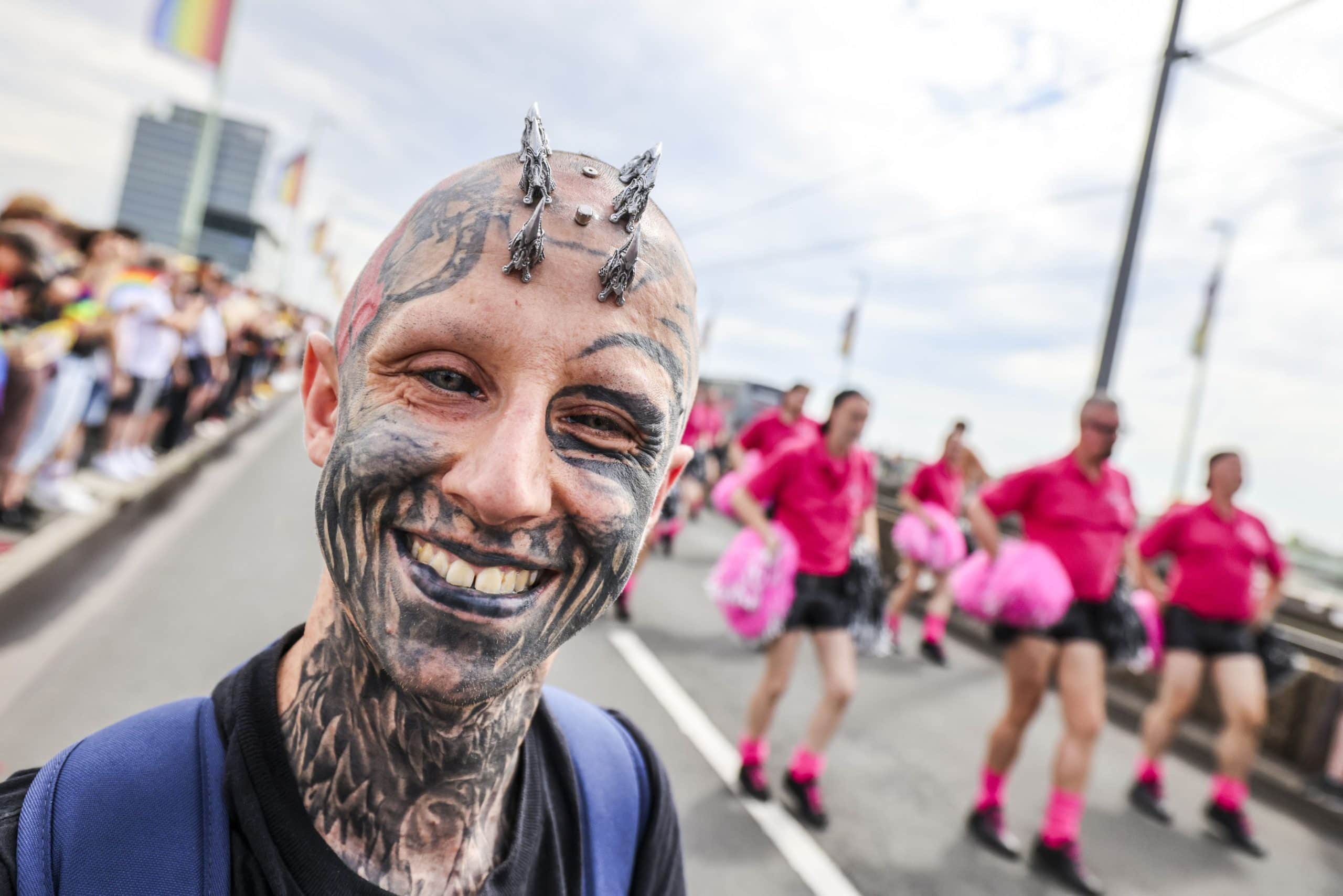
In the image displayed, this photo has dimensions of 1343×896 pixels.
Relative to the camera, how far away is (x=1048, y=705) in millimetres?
7965

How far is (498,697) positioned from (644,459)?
341mm

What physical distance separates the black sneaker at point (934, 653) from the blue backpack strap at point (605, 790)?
7794mm

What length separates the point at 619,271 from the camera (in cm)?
102

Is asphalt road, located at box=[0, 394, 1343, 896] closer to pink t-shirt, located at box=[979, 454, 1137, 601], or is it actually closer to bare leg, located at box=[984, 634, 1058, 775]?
bare leg, located at box=[984, 634, 1058, 775]

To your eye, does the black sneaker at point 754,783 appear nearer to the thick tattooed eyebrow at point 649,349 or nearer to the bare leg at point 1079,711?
the bare leg at point 1079,711

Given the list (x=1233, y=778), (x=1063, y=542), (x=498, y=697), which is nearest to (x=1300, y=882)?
A: (x=1233, y=778)

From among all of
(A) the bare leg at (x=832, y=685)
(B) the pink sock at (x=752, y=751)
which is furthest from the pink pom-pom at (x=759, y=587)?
(B) the pink sock at (x=752, y=751)

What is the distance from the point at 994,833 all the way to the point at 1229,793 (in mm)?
1902

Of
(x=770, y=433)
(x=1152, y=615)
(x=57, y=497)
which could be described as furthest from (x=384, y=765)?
(x=57, y=497)

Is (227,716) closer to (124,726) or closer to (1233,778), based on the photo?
(124,726)

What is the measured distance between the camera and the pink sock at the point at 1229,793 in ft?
18.0

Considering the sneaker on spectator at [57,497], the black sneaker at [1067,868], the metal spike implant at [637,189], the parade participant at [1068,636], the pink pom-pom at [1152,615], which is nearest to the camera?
the metal spike implant at [637,189]

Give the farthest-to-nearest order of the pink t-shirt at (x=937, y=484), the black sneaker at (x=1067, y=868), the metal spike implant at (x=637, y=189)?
the pink t-shirt at (x=937, y=484)
the black sneaker at (x=1067, y=868)
the metal spike implant at (x=637, y=189)

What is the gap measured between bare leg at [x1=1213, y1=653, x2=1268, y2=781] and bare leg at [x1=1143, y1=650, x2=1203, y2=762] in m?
0.12
